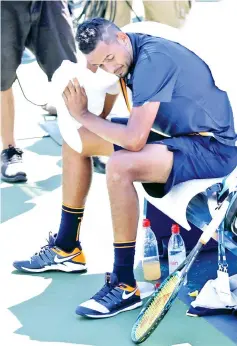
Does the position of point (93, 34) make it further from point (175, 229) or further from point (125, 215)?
point (175, 229)

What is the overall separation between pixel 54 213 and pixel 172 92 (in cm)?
160

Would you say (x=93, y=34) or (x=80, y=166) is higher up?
(x=93, y=34)

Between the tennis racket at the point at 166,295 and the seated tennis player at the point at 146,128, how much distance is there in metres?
0.31

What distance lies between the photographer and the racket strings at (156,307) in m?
3.52

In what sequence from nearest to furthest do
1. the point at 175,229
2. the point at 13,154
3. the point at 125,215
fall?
the point at 125,215, the point at 175,229, the point at 13,154

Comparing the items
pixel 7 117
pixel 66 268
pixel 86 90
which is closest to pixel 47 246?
pixel 66 268

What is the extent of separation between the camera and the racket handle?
356cm

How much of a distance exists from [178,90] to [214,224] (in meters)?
0.69

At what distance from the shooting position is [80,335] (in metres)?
3.74

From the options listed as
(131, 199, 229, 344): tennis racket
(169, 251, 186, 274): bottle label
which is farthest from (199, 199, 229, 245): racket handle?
(169, 251, 186, 274): bottle label

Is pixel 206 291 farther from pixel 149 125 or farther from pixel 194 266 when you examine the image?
pixel 149 125

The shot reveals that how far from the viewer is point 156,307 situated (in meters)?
3.56

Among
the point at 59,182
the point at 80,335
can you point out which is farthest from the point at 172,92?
the point at 59,182

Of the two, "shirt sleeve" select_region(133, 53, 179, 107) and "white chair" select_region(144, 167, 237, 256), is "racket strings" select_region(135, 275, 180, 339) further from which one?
"shirt sleeve" select_region(133, 53, 179, 107)
